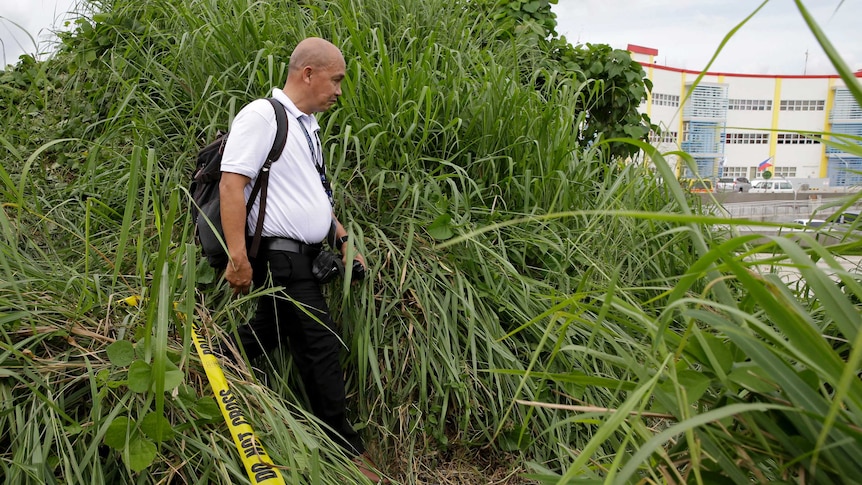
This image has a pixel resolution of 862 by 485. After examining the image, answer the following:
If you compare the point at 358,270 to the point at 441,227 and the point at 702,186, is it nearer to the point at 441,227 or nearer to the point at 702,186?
the point at 441,227

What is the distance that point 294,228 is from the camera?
246 cm

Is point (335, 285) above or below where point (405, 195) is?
below

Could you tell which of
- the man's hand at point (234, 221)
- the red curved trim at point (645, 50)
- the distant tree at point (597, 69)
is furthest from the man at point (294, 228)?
the red curved trim at point (645, 50)

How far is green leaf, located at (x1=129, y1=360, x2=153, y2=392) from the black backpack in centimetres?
82

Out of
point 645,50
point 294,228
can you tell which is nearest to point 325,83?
point 294,228

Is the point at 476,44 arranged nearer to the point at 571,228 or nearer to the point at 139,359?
the point at 571,228

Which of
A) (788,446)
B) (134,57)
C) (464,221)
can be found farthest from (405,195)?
(788,446)

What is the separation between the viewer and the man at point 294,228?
2320 millimetres

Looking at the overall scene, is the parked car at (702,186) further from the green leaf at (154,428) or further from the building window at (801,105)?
the building window at (801,105)

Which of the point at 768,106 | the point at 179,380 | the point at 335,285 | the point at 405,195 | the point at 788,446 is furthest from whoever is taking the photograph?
the point at 768,106

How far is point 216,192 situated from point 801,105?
59.6 m

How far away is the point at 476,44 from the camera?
420cm

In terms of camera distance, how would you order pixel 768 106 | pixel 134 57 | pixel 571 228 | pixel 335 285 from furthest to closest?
pixel 768 106 < pixel 134 57 < pixel 571 228 < pixel 335 285

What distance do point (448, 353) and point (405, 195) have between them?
0.81 m
